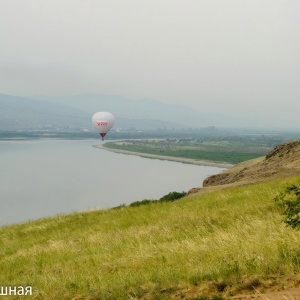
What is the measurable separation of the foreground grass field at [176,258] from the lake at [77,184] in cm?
3146

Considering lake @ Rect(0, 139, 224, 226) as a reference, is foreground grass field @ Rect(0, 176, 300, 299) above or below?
above

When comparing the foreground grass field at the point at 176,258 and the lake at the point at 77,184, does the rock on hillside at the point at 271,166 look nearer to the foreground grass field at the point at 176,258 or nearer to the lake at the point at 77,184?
the foreground grass field at the point at 176,258

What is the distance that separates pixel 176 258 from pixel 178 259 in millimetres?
104

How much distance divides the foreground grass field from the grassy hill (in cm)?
2

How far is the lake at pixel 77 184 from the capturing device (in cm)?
6881

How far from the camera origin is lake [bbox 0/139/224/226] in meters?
68.8

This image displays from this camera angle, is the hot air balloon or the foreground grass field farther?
the hot air balloon

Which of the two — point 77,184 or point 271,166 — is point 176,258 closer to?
point 271,166

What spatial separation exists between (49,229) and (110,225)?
603 centimetres

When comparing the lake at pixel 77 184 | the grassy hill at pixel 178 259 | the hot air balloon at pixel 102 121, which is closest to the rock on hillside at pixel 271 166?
the grassy hill at pixel 178 259

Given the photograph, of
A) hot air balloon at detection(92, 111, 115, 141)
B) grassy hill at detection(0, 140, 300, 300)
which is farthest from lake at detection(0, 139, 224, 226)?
grassy hill at detection(0, 140, 300, 300)

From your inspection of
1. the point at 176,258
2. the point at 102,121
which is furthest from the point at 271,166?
the point at 102,121

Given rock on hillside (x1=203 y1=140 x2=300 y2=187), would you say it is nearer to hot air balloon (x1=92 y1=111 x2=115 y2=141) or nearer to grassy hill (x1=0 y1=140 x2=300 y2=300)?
grassy hill (x1=0 y1=140 x2=300 y2=300)

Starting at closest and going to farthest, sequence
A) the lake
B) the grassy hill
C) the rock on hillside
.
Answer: the grassy hill, the rock on hillside, the lake
